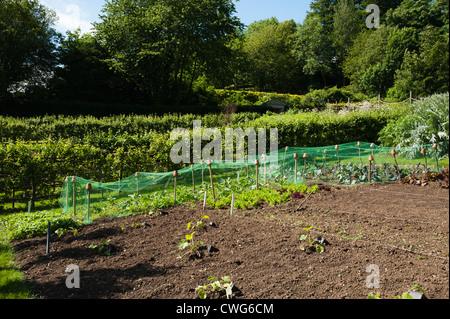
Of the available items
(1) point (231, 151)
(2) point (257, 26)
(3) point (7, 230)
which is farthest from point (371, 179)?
(2) point (257, 26)

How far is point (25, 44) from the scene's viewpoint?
813 inches

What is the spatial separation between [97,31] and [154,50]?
5.56 meters

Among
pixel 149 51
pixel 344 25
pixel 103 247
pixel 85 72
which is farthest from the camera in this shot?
pixel 85 72

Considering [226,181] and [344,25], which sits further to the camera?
[344,25]

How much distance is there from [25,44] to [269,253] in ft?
76.9

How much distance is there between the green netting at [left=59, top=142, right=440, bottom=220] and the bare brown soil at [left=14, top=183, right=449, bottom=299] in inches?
25.7

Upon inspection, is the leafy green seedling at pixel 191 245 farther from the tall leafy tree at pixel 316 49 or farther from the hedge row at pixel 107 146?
the tall leafy tree at pixel 316 49

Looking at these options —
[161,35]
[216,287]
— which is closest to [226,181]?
[216,287]

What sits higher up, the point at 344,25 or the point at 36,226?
the point at 344,25

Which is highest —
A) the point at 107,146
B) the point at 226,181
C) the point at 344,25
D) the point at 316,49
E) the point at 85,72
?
the point at 316,49

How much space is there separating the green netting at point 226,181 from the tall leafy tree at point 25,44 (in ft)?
59.0

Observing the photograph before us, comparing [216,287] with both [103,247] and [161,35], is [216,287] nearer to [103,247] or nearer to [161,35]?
[103,247]

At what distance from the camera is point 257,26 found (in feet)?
167
